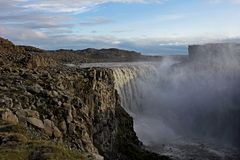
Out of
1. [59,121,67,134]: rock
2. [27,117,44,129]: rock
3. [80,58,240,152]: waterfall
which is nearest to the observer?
[27,117,44,129]: rock

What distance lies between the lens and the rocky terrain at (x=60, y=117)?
16938 millimetres

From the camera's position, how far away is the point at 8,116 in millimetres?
20141

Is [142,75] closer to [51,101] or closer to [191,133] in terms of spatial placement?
[191,133]

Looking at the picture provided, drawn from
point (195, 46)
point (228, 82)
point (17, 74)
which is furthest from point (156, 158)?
point (195, 46)

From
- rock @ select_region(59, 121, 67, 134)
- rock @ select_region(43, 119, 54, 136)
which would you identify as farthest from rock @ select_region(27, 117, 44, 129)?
rock @ select_region(59, 121, 67, 134)

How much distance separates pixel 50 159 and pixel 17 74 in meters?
15.5

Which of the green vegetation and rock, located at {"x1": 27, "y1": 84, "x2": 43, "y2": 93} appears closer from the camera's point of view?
the green vegetation

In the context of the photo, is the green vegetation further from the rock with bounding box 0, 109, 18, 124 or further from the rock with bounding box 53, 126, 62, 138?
the rock with bounding box 53, 126, 62, 138

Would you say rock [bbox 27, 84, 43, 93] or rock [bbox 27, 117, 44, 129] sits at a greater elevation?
rock [bbox 27, 84, 43, 93]

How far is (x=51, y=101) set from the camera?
25609mm

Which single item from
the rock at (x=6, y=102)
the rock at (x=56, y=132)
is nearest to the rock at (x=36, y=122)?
the rock at (x=56, y=132)

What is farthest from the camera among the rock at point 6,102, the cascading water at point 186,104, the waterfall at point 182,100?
the waterfall at point 182,100

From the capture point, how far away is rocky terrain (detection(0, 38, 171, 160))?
55.6 feet

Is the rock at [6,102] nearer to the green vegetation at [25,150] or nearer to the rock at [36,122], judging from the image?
the rock at [36,122]
